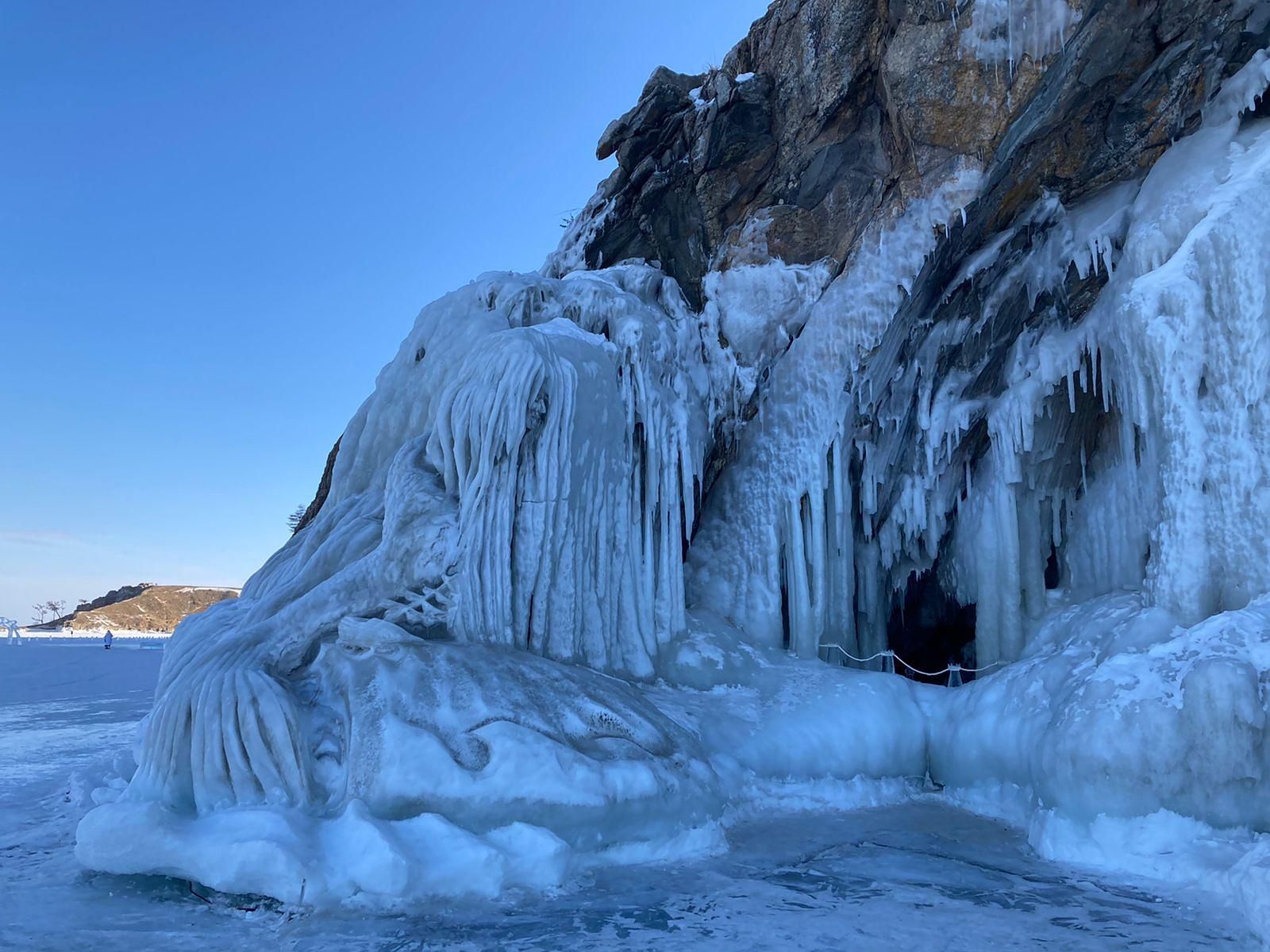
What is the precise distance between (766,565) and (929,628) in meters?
3.96

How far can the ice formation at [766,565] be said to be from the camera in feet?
18.9

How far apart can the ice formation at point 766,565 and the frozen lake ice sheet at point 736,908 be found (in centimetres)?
28

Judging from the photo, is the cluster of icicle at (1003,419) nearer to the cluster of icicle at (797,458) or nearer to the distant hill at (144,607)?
the cluster of icicle at (797,458)

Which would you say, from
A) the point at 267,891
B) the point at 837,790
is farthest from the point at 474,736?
the point at 837,790

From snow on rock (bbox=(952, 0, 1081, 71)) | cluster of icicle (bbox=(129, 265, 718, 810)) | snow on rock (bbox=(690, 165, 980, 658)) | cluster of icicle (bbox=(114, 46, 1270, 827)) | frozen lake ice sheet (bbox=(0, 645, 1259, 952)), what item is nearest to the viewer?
frozen lake ice sheet (bbox=(0, 645, 1259, 952))

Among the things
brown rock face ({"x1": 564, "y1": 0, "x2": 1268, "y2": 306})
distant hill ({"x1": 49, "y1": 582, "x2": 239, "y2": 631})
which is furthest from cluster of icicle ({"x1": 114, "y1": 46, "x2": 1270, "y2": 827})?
distant hill ({"x1": 49, "y1": 582, "x2": 239, "y2": 631})

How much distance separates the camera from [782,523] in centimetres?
1005

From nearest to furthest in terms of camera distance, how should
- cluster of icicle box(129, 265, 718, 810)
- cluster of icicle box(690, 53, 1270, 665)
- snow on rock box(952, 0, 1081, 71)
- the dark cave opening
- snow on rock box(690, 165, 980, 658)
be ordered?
cluster of icicle box(129, 265, 718, 810) → cluster of icicle box(690, 53, 1270, 665) → snow on rock box(952, 0, 1081, 71) → snow on rock box(690, 165, 980, 658) → the dark cave opening

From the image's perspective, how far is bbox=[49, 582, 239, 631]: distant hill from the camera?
152 feet

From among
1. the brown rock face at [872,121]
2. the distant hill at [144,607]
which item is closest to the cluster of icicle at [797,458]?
the brown rock face at [872,121]

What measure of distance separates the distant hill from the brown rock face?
3992 cm

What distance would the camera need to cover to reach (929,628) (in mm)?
12570

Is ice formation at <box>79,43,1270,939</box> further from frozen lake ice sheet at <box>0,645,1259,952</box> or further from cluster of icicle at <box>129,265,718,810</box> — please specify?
frozen lake ice sheet at <box>0,645,1259,952</box>

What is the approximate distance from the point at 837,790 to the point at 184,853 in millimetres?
5218
